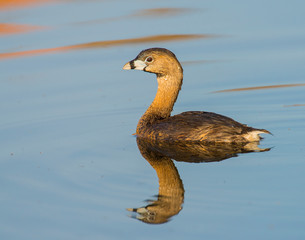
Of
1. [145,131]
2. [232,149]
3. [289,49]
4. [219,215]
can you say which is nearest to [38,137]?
[145,131]

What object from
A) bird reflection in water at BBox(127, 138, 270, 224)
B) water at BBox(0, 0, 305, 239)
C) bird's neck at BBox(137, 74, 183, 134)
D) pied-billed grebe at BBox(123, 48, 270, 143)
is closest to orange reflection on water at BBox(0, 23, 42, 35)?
water at BBox(0, 0, 305, 239)

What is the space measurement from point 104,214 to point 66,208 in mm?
464

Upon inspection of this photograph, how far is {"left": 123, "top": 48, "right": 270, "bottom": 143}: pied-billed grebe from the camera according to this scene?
9500 millimetres

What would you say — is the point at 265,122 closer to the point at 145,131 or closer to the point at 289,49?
the point at 145,131

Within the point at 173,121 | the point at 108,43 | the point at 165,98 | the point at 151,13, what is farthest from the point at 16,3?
the point at 173,121

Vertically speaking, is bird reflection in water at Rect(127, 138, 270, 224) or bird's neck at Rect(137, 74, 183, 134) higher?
bird's neck at Rect(137, 74, 183, 134)

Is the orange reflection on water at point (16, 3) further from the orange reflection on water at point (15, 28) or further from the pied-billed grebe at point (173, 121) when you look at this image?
the pied-billed grebe at point (173, 121)

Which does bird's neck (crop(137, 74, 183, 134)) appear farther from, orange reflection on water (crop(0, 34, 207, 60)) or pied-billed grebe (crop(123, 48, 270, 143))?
orange reflection on water (crop(0, 34, 207, 60))

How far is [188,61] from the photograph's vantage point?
14.1 m

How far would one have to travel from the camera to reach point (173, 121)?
9977 millimetres

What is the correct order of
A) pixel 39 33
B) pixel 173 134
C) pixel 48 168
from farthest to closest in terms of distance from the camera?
pixel 39 33 → pixel 173 134 → pixel 48 168

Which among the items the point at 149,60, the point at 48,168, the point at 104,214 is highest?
the point at 149,60

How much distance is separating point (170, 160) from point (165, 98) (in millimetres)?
1952

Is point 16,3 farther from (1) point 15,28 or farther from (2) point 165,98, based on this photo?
(2) point 165,98
